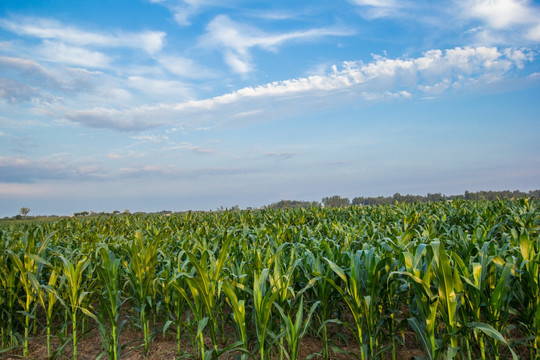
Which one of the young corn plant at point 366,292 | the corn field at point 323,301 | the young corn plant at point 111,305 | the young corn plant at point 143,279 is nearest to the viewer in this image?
the corn field at point 323,301


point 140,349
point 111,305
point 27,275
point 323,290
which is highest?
point 27,275

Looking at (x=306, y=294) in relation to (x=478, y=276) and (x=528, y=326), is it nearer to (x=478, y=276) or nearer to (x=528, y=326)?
(x=478, y=276)

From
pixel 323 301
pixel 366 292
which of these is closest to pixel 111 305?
pixel 323 301

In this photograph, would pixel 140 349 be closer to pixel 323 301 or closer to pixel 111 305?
pixel 111 305

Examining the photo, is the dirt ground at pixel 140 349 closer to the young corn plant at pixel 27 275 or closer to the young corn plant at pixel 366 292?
the young corn plant at pixel 27 275

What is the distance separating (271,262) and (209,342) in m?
1.25

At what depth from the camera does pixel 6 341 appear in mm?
4504

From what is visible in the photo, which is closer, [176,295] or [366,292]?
[366,292]

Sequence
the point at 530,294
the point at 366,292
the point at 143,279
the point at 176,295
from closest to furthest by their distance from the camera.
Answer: the point at 530,294 < the point at 366,292 < the point at 176,295 < the point at 143,279

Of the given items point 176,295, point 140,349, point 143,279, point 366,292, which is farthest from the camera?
point 143,279

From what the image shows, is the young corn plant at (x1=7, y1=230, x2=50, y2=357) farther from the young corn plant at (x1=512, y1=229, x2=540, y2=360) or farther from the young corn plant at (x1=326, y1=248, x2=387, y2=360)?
the young corn plant at (x1=512, y1=229, x2=540, y2=360)

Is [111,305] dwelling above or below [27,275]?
below

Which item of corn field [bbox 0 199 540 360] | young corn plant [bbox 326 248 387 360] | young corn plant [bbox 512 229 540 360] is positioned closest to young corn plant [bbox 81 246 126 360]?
corn field [bbox 0 199 540 360]

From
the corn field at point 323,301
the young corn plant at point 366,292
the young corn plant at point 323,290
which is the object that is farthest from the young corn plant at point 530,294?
the young corn plant at point 323,290
